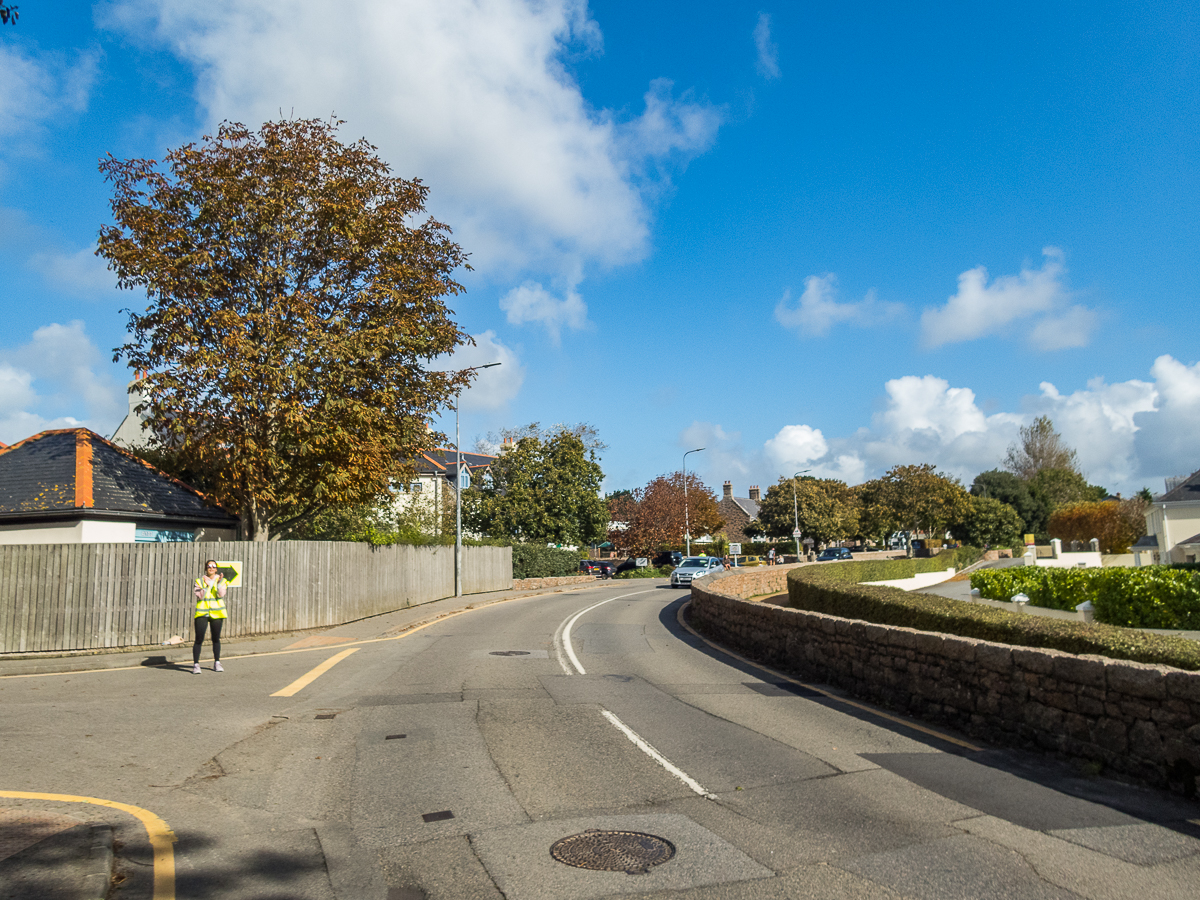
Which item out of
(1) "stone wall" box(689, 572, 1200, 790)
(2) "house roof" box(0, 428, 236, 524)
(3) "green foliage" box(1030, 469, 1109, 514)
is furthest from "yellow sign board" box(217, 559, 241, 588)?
(3) "green foliage" box(1030, 469, 1109, 514)

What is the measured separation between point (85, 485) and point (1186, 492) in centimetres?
5718

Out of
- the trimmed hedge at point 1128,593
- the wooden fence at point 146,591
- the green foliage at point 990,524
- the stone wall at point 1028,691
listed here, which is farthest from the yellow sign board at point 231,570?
the green foliage at point 990,524

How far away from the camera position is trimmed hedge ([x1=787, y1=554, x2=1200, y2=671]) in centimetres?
722

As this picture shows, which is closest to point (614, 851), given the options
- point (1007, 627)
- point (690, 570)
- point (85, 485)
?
point (1007, 627)

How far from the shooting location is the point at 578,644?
659 inches

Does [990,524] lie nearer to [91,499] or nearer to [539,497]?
[539,497]

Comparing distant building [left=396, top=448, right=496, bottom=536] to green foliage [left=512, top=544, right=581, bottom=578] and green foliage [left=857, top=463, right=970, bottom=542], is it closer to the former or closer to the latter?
green foliage [left=512, top=544, right=581, bottom=578]

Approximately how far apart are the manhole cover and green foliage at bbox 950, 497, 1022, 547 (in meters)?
82.2

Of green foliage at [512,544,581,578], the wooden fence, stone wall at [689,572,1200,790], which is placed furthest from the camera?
green foliage at [512,544,581,578]

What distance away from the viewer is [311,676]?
12484mm

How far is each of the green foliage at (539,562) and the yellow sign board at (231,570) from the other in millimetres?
24858

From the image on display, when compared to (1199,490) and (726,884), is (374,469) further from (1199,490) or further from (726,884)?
(1199,490)

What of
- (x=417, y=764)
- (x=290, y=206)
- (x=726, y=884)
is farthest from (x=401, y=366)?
(x=726, y=884)

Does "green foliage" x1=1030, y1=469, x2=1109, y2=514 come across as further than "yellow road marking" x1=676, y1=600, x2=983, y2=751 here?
Yes
